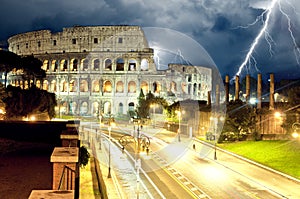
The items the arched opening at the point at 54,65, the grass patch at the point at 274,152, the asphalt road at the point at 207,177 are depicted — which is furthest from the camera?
the arched opening at the point at 54,65

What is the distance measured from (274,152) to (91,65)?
175ft

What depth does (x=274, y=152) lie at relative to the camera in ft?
90.1

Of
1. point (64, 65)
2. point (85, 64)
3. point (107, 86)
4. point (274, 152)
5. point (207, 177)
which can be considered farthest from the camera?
point (64, 65)

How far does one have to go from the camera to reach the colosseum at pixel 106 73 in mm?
72438

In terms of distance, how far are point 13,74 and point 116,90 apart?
23866 mm

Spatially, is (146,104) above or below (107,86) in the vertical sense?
below

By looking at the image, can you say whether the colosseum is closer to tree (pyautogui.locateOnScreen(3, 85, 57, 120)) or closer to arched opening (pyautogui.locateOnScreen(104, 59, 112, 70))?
arched opening (pyautogui.locateOnScreen(104, 59, 112, 70))

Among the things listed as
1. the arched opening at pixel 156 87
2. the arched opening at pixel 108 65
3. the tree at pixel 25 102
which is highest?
the arched opening at pixel 108 65

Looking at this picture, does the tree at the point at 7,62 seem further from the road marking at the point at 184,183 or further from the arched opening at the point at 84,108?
the arched opening at the point at 84,108

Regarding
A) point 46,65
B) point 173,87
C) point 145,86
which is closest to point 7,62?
point 145,86

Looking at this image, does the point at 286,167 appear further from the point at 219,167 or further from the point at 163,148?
the point at 163,148

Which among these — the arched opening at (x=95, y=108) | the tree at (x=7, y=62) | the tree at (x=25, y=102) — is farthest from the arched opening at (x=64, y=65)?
the tree at (x=25, y=102)

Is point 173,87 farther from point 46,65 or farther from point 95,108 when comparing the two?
point 46,65

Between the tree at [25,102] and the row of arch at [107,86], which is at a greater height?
the row of arch at [107,86]
